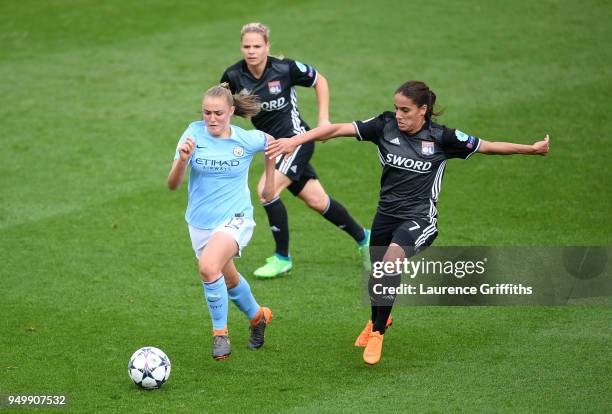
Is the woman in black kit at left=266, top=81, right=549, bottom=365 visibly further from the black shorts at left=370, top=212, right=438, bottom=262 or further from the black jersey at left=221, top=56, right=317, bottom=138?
the black jersey at left=221, top=56, right=317, bottom=138

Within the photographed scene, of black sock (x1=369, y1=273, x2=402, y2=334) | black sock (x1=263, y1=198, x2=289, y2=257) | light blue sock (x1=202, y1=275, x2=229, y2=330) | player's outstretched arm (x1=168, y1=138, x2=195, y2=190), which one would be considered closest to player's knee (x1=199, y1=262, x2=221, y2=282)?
light blue sock (x1=202, y1=275, x2=229, y2=330)

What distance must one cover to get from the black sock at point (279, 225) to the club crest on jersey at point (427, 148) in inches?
97.3

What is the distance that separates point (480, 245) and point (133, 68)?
7.80 m

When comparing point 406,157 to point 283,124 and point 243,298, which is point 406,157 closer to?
point 243,298

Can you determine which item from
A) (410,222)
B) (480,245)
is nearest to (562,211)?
(480,245)

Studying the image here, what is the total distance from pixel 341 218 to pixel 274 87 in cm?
140

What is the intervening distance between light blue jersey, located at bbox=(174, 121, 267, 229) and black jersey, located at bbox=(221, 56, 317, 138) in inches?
76.6

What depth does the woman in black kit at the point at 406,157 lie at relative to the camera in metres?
6.87

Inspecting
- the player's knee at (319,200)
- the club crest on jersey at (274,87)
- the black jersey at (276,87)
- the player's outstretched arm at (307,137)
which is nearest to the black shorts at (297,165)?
the player's knee at (319,200)

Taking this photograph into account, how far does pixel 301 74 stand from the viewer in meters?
9.12

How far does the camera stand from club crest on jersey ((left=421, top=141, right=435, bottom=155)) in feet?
22.9

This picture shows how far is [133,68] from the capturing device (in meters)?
15.4

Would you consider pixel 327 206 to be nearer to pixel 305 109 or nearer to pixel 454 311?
pixel 454 311

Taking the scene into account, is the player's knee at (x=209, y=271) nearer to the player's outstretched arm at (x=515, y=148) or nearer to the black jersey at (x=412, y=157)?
the black jersey at (x=412, y=157)
